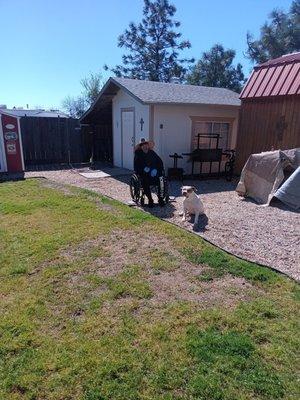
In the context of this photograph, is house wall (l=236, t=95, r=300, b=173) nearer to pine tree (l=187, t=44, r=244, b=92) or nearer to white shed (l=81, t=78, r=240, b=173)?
white shed (l=81, t=78, r=240, b=173)

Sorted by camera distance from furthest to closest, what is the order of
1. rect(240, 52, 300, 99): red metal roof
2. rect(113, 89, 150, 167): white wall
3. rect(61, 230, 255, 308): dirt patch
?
rect(113, 89, 150, 167): white wall
rect(240, 52, 300, 99): red metal roof
rect(61, 230, 255, 308): dirt patch

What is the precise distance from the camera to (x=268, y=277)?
359 centimetres

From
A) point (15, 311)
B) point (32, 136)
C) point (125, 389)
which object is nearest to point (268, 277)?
point (125, 389)

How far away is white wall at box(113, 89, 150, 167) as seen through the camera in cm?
1023

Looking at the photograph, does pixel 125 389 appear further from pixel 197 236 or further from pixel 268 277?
pixel 197 236

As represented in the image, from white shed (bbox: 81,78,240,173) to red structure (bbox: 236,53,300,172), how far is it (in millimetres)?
1311

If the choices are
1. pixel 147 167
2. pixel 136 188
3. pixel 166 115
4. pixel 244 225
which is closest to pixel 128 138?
pixel 166 115

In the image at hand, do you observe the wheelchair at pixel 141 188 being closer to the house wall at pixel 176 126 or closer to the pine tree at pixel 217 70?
the house wall at pixel 176 126

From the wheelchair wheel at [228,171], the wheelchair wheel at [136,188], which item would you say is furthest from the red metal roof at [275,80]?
the wheelchair wheel at [136,188]

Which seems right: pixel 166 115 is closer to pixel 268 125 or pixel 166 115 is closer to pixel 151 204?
pixel 268 125

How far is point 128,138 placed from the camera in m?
11.6

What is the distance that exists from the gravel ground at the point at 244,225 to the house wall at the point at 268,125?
5.48 ft

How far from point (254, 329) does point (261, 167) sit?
514 cm

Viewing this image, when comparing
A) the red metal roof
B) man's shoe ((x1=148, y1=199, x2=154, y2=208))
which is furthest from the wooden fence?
man's shoe ((x1=148, y1=199, x2=154, y2=208))
